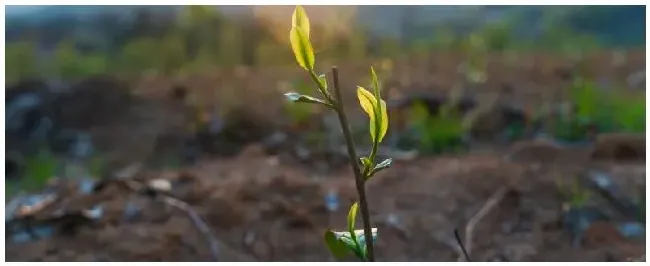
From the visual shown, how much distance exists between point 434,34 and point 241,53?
0.27 meters

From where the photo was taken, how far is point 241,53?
125cm

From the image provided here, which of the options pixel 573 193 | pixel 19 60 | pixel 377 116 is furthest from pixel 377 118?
pixel 19 60

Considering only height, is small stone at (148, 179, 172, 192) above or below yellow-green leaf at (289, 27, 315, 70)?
below

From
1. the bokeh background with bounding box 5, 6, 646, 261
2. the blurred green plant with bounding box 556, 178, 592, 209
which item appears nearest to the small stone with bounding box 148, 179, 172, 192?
the bokeh background with bounding box 5, 6, 646, 261

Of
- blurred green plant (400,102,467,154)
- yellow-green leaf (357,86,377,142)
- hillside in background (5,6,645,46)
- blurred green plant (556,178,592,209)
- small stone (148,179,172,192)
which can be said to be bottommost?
blurred green plant (556,178,592,209)

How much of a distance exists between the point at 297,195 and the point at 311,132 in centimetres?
9

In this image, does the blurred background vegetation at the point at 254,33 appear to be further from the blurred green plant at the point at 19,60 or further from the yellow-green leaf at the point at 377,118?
the yellow-green leaf at the point at 377,118

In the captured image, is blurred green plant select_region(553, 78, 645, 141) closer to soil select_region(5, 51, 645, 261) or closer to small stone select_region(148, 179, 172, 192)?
soil select_region(5, 51, 645, 261)

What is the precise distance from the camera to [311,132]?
1253 mm

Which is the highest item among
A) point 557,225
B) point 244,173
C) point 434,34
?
point 434,34

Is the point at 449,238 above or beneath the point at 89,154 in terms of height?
beneath

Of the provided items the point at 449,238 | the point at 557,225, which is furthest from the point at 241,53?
the point at 557,225

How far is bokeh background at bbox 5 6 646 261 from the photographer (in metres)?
1.23

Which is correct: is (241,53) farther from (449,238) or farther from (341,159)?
(449,238)
